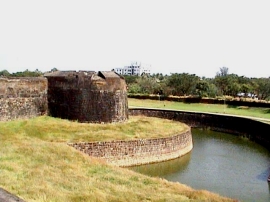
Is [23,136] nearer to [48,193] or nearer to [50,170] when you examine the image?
[50,170]

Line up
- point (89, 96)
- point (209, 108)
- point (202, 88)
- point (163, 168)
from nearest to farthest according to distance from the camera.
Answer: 1. point (163, 168)
2. point (89, 96)
3. point (209, 108)
4. point (202, 88)

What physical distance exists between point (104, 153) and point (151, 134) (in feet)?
10.8

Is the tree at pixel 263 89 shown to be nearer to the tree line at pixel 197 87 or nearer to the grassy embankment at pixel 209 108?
the tree line at pixel 197 87

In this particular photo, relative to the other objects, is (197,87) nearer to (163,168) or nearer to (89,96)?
(89,96)

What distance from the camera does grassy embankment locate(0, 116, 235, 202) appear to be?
829cm

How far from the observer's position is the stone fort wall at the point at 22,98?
63.2 ft

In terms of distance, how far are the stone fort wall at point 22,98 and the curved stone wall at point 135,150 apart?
531cm

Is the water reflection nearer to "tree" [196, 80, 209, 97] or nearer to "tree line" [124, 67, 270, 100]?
"tree" [196, 80, 209, 97]

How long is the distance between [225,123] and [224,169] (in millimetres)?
12400

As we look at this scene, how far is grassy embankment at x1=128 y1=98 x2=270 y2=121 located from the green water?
9.19 metres

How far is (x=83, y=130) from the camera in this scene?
722 inches

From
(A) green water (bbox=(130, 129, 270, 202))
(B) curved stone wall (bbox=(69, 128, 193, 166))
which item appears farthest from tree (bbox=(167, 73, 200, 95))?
(B) curved stone wall (bbox=(69, 128, 193, 166))

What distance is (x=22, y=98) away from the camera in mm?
20047

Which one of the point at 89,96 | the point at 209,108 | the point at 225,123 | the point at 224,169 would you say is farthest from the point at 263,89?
the point at 224,169
